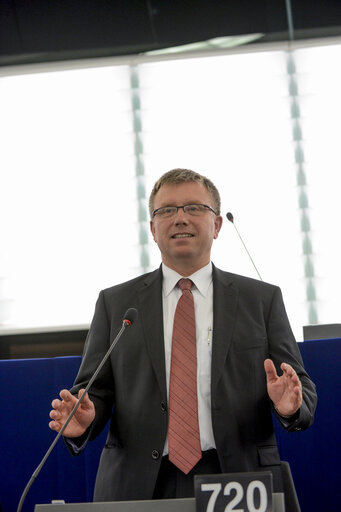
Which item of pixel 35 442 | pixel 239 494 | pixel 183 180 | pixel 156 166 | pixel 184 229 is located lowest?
pixel 35 442

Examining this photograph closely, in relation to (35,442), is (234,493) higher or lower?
higher

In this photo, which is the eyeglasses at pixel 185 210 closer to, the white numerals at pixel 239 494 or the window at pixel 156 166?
the white numerals at pixel 239 494

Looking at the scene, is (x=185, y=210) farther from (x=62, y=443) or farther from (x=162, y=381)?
(x=62, y=443)

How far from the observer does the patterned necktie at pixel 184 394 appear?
1.57 metres

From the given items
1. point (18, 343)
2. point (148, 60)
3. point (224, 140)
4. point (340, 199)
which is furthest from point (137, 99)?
point (18, 343)

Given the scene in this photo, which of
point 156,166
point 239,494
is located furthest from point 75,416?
point 156,166

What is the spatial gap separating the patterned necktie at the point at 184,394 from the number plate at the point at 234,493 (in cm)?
52

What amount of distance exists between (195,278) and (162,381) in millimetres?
318

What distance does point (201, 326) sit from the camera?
1753 millimetres

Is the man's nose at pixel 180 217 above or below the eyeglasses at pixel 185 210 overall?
below

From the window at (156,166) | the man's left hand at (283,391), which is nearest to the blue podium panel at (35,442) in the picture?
the man's left hand at (283,391)

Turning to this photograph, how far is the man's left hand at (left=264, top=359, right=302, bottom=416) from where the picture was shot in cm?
144

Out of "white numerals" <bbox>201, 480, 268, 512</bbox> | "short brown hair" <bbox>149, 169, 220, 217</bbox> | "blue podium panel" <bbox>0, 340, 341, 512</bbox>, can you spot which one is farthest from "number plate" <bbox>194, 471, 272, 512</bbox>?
"blue podium panel" <bbox>0, 340, 341, 512</bbox>

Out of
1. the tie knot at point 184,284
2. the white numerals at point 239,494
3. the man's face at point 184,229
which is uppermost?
the man's face at point 184,229
